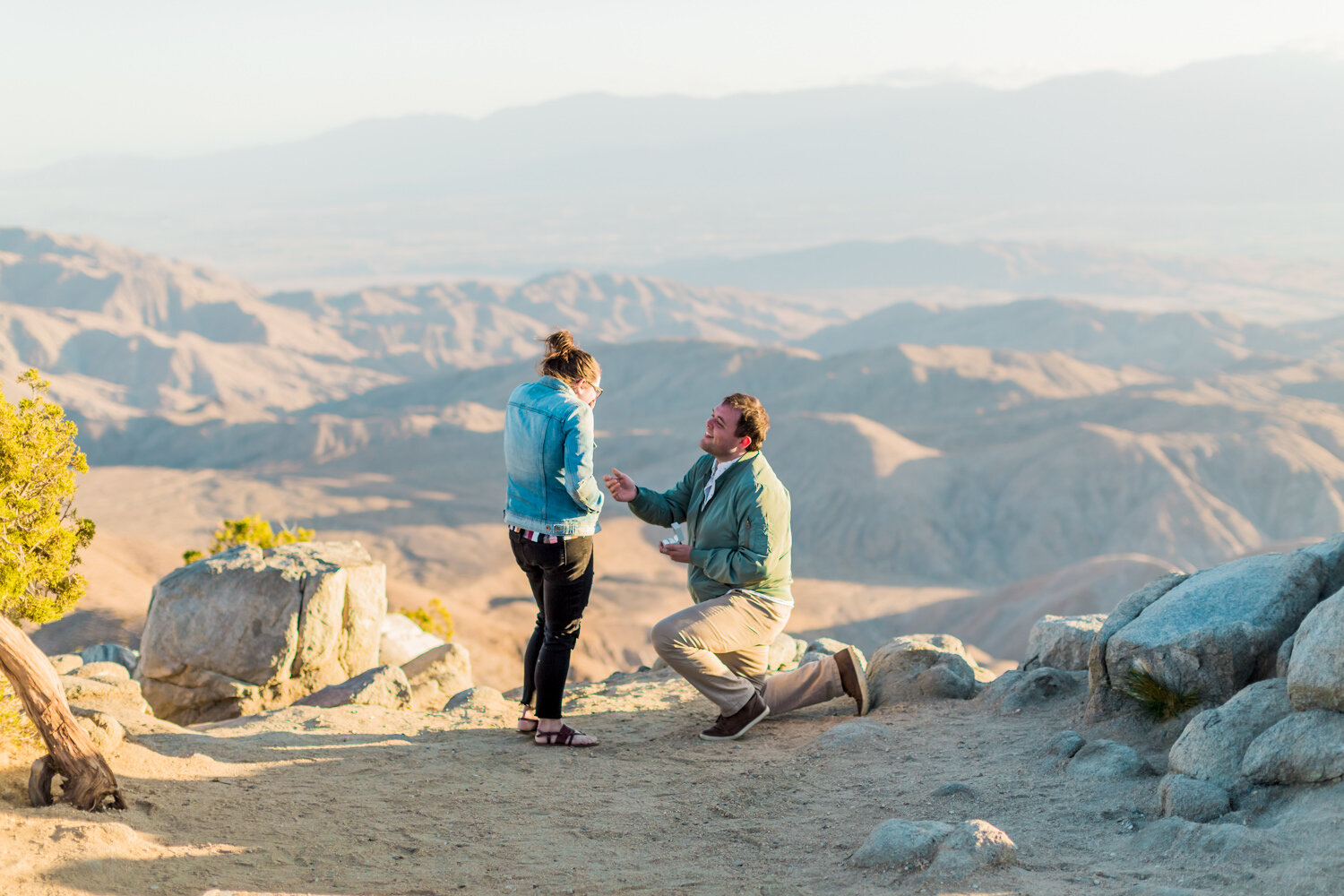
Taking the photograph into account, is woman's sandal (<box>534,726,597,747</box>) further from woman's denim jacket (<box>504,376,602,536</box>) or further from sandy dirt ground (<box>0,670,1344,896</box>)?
woman's denim jacket (<box>504,376,602,536</box>)

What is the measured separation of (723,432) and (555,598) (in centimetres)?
124

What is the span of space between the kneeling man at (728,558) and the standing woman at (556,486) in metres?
0.30

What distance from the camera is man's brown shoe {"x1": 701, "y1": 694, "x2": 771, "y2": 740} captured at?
6109 mm

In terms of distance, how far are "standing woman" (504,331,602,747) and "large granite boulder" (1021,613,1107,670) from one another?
3167mm

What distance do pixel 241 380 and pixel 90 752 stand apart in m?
96.2

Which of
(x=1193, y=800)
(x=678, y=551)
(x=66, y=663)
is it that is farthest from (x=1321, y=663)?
(x=66, y=663)

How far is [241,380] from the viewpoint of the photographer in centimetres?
9362

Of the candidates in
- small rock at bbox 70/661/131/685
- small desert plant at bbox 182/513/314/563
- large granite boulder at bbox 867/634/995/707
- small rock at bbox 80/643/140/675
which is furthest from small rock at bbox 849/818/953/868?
small desert plant at bbox 182/513/314/563

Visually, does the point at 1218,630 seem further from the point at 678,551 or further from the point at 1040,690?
the point at 678,551

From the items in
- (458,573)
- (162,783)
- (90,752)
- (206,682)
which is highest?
(90,752)

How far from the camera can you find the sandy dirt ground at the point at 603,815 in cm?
398

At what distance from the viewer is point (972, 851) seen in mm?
4086

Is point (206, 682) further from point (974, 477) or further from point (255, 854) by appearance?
point (974, 477)

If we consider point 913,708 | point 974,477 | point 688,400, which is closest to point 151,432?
point 688,400
